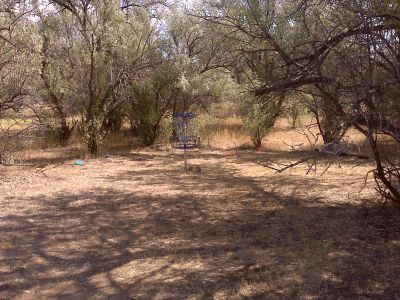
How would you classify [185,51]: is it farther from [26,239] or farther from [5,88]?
[26,239]

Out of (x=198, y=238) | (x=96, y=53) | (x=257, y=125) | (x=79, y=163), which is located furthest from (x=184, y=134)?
(x=198, y=238)

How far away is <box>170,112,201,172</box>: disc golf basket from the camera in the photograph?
39.8ft

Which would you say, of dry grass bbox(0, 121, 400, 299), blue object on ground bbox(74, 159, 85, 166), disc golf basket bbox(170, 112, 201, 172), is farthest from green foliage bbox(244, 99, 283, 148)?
blue object on ground bbox(74, 159, 85, 166)

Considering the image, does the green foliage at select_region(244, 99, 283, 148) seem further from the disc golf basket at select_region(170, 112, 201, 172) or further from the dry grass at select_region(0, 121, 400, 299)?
the dry grass at select_region(0, 121, 400, 299)

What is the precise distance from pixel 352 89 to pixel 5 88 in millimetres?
8750

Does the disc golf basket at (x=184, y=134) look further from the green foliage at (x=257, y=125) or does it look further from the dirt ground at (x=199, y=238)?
the dirt ground at (x=199, y=238)

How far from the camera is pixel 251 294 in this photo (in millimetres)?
4148

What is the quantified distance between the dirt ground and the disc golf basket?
1956 mm

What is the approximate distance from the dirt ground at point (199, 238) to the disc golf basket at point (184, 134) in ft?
6.42

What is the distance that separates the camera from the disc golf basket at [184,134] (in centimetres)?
1212

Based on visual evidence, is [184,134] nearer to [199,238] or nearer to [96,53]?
[96,53]

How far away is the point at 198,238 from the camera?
594 cm

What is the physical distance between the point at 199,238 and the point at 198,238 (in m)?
0.01

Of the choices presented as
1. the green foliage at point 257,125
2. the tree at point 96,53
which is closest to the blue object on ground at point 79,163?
the tree at point 96,53
